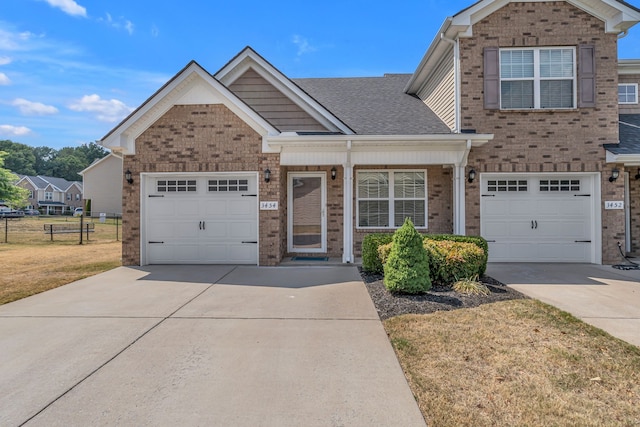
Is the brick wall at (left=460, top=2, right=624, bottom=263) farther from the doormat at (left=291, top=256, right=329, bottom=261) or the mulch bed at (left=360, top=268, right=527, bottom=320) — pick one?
the doormat at (left=291, top=256, right=329, bottom=261)

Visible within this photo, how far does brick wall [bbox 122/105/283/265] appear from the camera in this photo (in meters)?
8.77

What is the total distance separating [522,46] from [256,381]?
10.1 m

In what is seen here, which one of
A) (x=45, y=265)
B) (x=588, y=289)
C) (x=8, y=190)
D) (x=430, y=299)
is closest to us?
(x=430, y=299)

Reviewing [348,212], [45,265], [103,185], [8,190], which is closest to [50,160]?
[103,185]

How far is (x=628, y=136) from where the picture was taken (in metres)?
9.61

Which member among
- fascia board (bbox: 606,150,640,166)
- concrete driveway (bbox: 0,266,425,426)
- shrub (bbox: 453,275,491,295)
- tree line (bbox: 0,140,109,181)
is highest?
tree line (bbox: 0,140,109,181)

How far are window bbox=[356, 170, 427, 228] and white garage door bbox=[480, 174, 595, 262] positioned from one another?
5.36ft

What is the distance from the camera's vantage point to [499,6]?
8898 mm

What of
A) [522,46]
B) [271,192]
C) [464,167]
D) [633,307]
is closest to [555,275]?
[633,307]

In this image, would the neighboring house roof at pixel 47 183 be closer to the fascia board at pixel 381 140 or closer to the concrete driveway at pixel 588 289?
the fascia board at pixel 381 140

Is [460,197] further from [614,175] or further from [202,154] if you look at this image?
[202,154]

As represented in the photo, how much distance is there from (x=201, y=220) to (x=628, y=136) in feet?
39.3

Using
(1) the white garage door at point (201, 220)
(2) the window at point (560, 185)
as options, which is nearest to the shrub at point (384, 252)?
(1) the white garage door at point (201, 220)

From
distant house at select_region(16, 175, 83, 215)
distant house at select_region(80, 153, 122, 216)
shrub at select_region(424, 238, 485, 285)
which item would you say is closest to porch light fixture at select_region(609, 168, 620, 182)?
shrub at select_region(424, 238, 485, 285)
